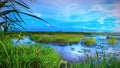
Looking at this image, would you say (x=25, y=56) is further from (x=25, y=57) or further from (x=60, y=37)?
(x=60, y=37)

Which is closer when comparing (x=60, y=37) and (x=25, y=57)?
(x=25, y=57)

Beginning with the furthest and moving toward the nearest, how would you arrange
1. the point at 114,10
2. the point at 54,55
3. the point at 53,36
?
the point at 114,10 < the point at 53,36 < the point at 54,55

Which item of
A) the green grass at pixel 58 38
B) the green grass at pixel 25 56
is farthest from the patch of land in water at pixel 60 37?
the green grass at pixel 25 56

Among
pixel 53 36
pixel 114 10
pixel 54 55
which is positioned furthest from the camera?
pixel 114 10

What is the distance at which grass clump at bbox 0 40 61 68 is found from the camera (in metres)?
2.13

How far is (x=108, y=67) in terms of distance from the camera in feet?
8.40

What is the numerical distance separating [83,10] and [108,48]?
430mm

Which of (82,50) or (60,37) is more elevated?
(60,37)

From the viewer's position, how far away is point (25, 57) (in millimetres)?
2156

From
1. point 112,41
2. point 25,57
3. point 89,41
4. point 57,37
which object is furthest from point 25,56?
point 112,41

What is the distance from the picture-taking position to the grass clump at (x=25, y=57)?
213cm

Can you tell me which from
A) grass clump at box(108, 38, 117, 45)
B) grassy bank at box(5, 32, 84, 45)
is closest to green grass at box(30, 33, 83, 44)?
grassy bank at box(5, 32, 84, 45)

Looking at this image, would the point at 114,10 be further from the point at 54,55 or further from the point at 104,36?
the point at 54,55

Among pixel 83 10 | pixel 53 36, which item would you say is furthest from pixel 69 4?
pixel 53 36
